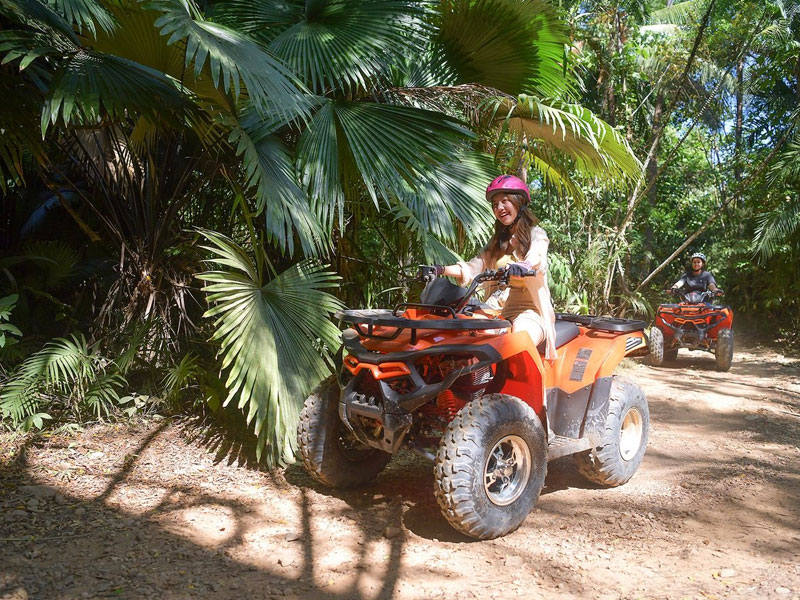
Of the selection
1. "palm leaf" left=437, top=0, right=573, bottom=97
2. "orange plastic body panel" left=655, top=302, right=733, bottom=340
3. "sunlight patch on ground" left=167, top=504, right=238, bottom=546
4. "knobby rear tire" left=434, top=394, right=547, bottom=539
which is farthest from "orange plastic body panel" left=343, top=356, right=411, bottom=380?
"orange plastic body panel" left=655, top=302, right=733, bottom=340

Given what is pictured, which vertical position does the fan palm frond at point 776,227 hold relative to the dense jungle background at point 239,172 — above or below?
above

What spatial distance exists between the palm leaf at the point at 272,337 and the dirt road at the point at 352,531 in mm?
461

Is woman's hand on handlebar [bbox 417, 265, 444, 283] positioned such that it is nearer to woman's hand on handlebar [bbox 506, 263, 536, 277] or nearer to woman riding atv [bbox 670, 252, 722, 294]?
woman's hand on handlebar [bbox 506, 263, 536, 277]

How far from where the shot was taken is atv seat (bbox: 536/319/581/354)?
3873 mm

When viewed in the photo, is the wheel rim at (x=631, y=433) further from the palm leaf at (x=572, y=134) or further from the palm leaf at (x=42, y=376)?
the palm leaf at (x=42, y=376)

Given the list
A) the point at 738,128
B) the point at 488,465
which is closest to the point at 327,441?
the point at 488,465

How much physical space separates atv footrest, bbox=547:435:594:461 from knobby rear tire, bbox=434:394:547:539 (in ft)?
0.82

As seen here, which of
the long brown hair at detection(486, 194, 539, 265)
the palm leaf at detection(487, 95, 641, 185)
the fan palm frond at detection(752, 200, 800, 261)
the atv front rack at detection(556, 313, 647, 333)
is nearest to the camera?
the long brown hair at detection(486, 194, 539, 265)

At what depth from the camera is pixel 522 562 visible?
3072mm

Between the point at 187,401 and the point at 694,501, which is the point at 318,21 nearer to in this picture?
the point at 187,401

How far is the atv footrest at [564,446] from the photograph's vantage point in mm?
3709

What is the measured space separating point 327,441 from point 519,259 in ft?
4.62

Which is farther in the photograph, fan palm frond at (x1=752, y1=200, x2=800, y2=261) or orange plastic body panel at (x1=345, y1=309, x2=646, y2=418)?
fan palm frond at (x1=752, y1=200, x2=800, y2=261)

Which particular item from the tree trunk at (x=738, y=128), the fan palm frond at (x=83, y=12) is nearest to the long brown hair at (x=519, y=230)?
the fan palm frond at (x=83, y=12)
